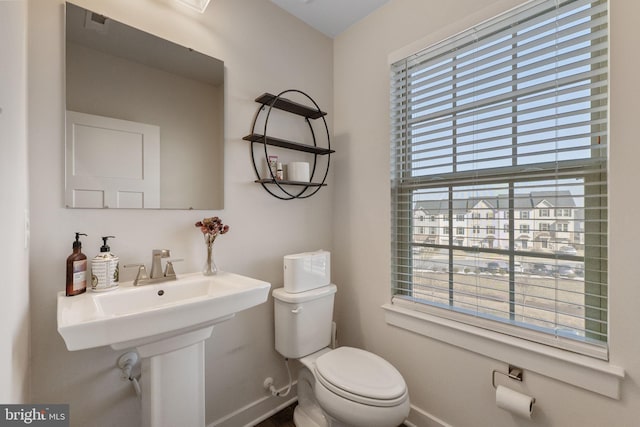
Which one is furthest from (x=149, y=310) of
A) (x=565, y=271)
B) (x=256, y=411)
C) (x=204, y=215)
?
(x=565, y=271)

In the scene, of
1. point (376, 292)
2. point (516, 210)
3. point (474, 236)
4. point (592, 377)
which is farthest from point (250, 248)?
point (592, 377)

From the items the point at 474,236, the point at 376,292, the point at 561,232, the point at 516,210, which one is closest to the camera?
the point at 561,232

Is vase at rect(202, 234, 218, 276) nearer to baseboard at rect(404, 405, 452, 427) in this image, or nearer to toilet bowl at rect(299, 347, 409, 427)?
toilet bowl at rect(299, 347, 409, 427)

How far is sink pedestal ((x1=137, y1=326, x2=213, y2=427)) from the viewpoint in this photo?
3.48 ft

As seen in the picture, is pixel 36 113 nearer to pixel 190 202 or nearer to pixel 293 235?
pixel 190 202

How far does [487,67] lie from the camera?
1.35m

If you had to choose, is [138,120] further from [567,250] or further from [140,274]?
[567,250]

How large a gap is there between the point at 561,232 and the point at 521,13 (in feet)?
3.25

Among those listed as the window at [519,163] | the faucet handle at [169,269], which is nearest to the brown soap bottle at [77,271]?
the faucet handle at [169,269]

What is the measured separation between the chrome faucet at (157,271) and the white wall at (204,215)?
0.20 feet

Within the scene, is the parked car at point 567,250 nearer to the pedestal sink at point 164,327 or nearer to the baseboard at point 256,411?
the pedestal sink at point 164,327

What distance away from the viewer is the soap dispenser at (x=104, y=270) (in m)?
1.08

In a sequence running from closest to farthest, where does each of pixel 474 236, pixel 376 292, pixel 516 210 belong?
pixel 516 210 < pixel 474 236 < pixel 376 292

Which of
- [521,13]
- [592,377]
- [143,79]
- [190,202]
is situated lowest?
[592,377]
